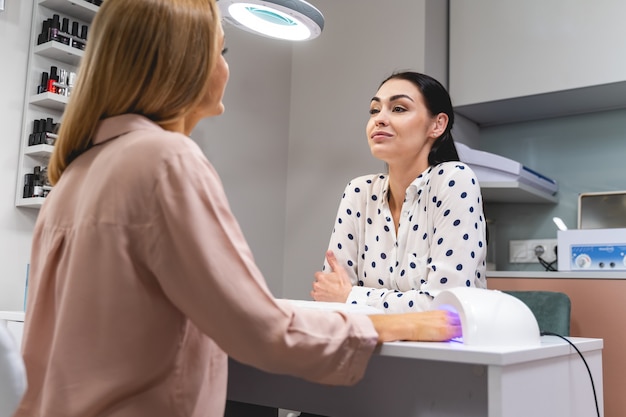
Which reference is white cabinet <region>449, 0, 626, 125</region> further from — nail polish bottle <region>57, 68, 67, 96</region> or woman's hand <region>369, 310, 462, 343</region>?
woman's hand <region>369, 310, 462, 343</region>

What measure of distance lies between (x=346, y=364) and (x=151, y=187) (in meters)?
0.32

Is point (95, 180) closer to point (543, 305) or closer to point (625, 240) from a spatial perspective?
point (543, 305)

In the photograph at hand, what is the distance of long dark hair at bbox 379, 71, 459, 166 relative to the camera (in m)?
1.79

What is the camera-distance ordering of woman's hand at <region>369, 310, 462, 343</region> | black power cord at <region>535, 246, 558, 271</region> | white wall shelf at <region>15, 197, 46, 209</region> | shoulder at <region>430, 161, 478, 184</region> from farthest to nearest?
black power cord at <region>535, 246, 558, 271</region>, white wall shelf at <region>15, 197, 46, 209</region>, shoulder at <region>430, 161, 478, 184</region>, woman's hand at <region>369, 310, 462, 343</region>

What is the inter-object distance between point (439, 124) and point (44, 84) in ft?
4.07

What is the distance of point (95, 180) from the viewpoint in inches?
29.2

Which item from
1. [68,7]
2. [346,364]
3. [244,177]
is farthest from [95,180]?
[244,177]

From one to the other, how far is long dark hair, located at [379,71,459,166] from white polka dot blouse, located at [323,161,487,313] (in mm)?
104

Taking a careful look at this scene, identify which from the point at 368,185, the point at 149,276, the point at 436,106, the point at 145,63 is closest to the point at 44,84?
the point at 368,185

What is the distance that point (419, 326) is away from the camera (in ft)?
2.93

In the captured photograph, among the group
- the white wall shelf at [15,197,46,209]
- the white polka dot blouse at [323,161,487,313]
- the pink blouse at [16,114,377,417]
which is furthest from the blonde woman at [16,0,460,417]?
the white wall shelf at [15,197,46,209]

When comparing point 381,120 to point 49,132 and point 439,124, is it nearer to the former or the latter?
point 439,124

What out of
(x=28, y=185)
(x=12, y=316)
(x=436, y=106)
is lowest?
(x=12, y=316)

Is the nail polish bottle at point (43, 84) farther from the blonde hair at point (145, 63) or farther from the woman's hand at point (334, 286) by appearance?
the blonde hair at point (145, 63)
